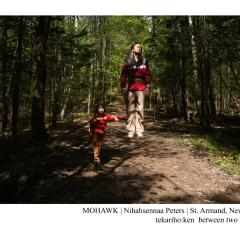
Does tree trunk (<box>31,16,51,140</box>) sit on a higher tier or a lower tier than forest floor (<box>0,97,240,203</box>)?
higher

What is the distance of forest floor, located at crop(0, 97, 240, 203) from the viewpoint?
31.4 ft

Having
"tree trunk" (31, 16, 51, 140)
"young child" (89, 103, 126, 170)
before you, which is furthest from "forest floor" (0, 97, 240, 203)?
"tree trunk" (31, 16, 51, 140)

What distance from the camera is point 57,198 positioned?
9383 mm

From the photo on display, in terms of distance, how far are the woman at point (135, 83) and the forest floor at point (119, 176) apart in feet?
5.46

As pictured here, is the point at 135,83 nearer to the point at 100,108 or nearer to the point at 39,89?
the point at 100,108

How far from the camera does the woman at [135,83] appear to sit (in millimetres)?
9031

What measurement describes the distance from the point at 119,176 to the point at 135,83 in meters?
3.06

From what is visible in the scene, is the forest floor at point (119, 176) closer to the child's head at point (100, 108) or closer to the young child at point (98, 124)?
the young child at point (98, 124)

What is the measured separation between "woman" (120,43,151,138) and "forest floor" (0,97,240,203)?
65.5 inches

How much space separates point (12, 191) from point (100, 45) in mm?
30543

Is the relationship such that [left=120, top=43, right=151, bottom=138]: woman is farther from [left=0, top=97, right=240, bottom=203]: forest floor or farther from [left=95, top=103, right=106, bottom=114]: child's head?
[left=0, top=97, right=240, bottom=203]: forest floor

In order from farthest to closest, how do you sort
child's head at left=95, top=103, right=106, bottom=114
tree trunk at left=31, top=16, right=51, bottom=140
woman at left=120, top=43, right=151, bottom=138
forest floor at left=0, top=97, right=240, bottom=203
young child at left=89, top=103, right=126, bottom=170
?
tree trunk at left=31, top=16, right=51, bottom=140, young child at left=89, top=103, right=126, bottom=170, child's head at left=95, top=103, right=106, bottom=114, forest floor at left=0, top=97, right=240, bottom=203, woman at left=120, top=43, right=151, bottom=138

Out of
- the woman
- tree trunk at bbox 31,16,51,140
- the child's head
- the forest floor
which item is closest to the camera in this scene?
the woman
